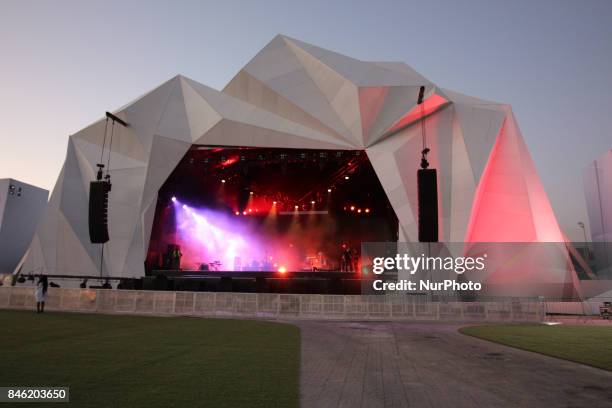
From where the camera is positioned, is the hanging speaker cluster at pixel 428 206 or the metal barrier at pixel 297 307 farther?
the metal barrier at pixel 297 307

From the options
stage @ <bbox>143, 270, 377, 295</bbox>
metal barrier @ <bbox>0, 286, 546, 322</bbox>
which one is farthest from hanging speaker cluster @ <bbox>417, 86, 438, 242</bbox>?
stage @ <bbox>143, 270, 377, 295</bbox>

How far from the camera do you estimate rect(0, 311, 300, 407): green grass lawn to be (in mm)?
4633

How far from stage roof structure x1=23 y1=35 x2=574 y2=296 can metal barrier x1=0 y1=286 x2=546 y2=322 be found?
11.7 feet

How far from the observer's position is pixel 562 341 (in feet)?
33.5

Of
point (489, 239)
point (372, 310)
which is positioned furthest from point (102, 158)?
point (489, 239)

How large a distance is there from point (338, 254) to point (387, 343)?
76.4 feet

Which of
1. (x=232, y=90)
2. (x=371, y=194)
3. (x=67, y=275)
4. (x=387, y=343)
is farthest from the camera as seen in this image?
(x=371, y=194)

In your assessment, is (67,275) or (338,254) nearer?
(67,275)

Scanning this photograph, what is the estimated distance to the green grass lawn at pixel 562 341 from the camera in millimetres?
8020

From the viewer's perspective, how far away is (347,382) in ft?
19.0

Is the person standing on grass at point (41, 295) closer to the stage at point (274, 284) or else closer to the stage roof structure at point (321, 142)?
the stage roof structure at point (321, 142)

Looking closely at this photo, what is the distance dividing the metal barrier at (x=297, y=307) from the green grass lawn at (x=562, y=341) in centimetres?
211

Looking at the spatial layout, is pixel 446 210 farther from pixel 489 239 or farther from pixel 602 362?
pixel 602 362

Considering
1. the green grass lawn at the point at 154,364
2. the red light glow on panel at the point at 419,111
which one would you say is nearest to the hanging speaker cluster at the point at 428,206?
the green grass lawn at the point at 154,364
